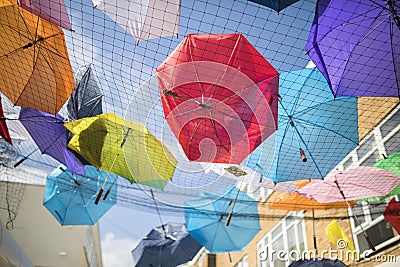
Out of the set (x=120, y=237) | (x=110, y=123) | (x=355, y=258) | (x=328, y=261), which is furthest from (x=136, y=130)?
(x=120, y=237)

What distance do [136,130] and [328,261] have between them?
2.22 metres

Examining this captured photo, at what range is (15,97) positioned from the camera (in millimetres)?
3211

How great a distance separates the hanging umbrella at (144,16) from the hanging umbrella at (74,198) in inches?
99.8

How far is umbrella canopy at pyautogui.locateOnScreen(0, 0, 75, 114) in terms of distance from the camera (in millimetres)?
2773

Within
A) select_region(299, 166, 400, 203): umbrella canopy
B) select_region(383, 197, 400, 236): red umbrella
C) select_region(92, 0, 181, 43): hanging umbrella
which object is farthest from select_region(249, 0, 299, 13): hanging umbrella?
select_region(383, 197, 400, 236): red umbrella

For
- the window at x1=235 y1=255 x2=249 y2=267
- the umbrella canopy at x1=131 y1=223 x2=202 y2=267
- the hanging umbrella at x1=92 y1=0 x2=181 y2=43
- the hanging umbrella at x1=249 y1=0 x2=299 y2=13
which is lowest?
the umbrella canopy at x1=131 y1=223 x2=202 y2=267

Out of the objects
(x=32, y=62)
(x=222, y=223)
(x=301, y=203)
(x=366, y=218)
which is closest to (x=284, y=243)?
(x=222, y=223)

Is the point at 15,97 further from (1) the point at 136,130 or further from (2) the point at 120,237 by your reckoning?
(2) the point at 120,237

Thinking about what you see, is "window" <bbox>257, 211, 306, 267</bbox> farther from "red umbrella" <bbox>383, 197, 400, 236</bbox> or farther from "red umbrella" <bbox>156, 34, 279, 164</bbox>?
"red umbrella" <bbox>156, 34, 279, 164</bbox>

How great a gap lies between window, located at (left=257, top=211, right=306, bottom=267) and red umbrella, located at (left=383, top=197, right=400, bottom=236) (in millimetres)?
1940

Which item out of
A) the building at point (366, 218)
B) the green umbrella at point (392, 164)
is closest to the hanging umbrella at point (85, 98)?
the building at point (366, 218)

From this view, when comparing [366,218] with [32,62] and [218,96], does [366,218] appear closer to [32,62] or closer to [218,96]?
[218,96]

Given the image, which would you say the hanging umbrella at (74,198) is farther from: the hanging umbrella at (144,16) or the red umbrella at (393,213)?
the red umbrella at (393,213)

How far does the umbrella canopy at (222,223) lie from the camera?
4.89 metres
